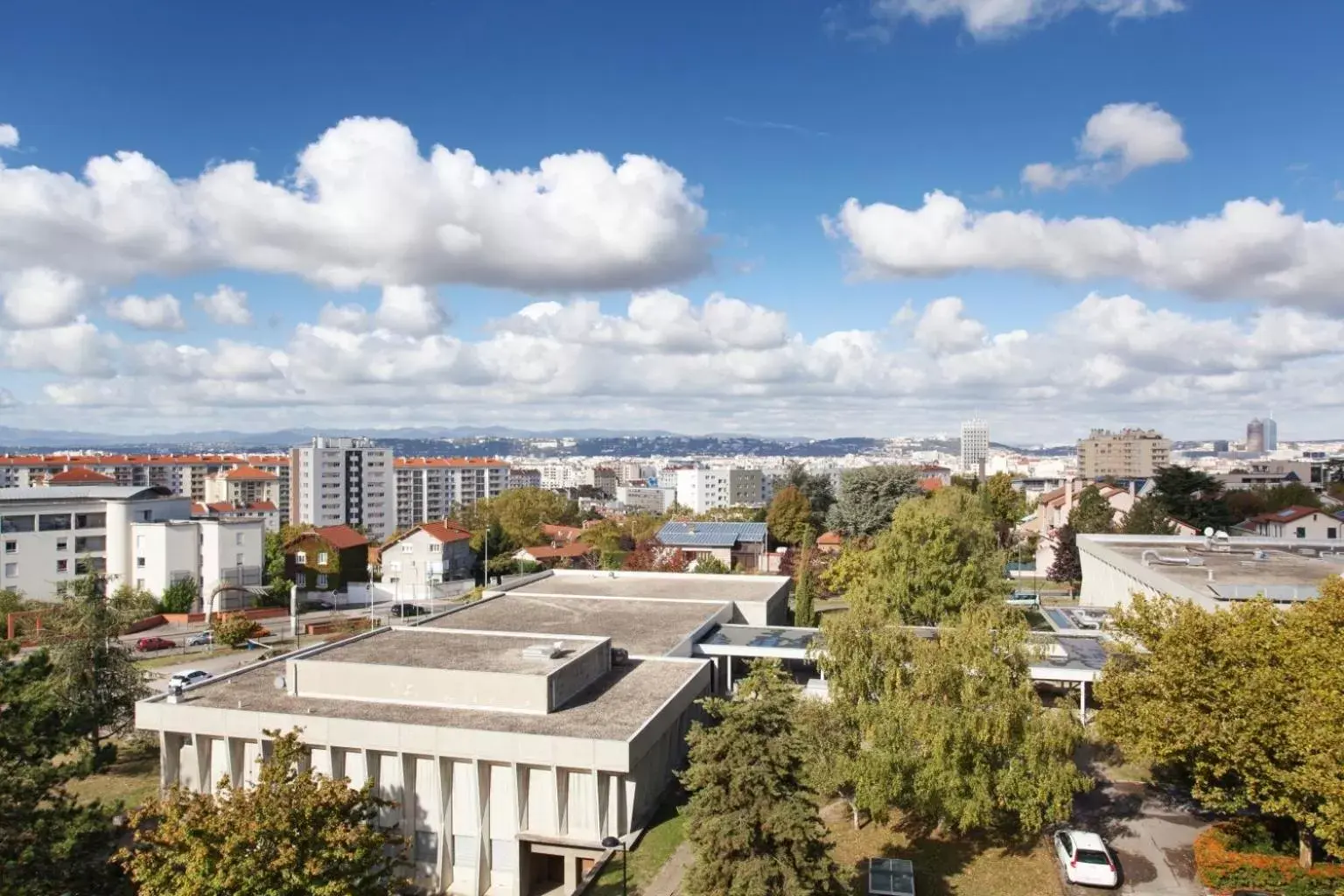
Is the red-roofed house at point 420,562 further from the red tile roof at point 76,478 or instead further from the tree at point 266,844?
the tree at point 266,844

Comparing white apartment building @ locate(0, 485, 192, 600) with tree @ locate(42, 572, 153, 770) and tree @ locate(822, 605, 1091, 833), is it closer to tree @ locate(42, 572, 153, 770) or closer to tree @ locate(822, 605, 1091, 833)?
tree @ locate(42, 572, 153, 770)

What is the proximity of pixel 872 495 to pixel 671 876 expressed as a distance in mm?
47287

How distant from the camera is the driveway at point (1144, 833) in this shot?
61.1 ft

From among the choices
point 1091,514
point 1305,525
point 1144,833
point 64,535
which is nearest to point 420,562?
point 64,535

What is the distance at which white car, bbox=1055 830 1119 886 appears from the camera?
60.1ft

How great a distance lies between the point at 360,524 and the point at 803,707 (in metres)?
114

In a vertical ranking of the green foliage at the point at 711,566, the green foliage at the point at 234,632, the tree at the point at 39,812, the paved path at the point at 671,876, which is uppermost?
the tree at the point at 39,812

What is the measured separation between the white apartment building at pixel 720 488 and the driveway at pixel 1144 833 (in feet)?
512

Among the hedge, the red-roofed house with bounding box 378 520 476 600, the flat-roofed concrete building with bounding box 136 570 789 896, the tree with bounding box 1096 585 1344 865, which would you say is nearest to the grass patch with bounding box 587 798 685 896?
the flat-roofed concrete building with bounding box 136 570 789 896

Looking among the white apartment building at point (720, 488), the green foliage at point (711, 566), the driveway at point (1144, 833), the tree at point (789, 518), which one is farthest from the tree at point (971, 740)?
the white apartment building at point (720, 488)

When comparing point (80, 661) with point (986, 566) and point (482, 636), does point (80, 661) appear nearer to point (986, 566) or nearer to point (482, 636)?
point (482, 636)

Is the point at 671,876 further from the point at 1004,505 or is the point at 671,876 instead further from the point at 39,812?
the point at 1004,505

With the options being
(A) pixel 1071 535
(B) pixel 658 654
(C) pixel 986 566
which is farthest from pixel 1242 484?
(B) pixel 658 654

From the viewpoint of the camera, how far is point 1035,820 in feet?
60.0
